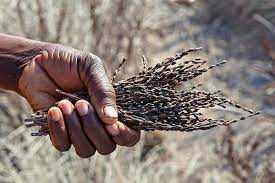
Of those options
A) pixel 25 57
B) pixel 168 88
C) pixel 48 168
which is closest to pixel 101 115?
pixel 168 88

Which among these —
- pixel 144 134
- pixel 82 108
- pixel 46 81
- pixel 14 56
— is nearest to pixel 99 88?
pixel 82 108

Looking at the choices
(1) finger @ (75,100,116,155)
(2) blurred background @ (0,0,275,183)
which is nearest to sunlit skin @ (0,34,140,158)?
(1) finger @ (75,100,116,155)

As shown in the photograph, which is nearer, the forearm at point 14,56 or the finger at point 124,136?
the finger at point 124,136

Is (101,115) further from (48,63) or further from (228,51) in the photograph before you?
(228,51)

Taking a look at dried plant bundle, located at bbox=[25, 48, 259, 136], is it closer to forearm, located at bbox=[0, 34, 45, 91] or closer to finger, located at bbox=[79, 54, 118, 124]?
finger, located at bbox=[79, 54, 118, 124]

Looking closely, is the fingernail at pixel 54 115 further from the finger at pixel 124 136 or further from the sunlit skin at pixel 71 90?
the finger at pixel 124 136

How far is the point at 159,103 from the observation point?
1.62 meters

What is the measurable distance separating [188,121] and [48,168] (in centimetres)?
156

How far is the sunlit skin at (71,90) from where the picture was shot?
155 centimetres

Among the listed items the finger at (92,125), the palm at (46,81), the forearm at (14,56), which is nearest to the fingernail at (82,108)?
the finger at (92,125)

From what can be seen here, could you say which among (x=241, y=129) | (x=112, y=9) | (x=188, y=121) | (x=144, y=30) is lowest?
(x=241, y=129)

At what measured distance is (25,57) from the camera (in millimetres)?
1784

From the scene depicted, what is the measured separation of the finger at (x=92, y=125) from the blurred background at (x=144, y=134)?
4.90 feet

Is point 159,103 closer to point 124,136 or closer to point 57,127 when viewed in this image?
point 124,136
